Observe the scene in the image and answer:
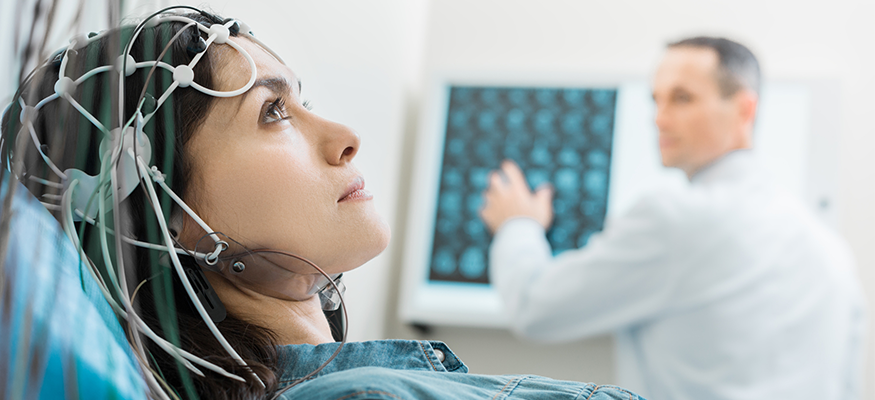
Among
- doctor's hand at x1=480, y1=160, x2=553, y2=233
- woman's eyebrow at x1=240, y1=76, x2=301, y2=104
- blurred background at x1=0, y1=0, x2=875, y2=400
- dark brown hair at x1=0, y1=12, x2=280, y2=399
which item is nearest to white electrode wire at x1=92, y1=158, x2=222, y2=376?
dark brown hair at x1=0, y1=12, x2=280, y2=399

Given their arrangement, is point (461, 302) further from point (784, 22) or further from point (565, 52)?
point (784, 22)

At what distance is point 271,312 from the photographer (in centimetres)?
73

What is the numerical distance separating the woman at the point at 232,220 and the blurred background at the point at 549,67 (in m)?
0.67

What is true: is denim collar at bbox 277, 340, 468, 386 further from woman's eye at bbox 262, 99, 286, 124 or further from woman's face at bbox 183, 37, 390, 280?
woman's eye at bbox 262, 99, 286, 124

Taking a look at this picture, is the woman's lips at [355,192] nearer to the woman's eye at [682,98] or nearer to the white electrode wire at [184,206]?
the white electrode wire at [184,206]

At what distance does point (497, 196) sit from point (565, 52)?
477 mm

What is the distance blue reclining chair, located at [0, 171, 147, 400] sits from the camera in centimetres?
28

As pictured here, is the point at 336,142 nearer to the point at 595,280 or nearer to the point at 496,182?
the point at 595,280

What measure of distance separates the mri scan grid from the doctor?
272 millimetres

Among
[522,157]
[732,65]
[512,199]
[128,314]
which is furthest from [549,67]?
[128,314]

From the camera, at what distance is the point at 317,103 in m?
1.25

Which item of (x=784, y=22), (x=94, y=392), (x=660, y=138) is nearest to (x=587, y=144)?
(x=660, y=138)

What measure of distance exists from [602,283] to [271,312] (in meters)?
0.83

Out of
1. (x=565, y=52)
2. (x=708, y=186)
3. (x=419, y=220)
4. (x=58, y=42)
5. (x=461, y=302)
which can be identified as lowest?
(x=461, y=302)
